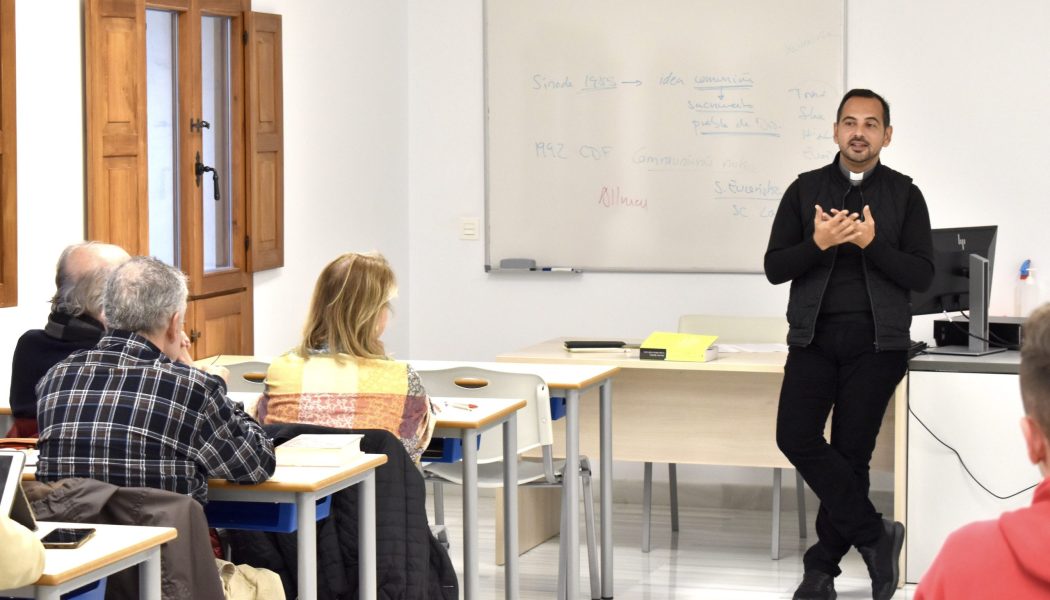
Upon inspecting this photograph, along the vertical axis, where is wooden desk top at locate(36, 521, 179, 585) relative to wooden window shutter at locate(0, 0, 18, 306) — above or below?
below

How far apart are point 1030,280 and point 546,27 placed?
2409 millimetres

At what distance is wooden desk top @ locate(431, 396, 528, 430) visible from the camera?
3.45 meters

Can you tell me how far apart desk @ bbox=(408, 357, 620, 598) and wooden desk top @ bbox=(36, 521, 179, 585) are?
1722 millimetres

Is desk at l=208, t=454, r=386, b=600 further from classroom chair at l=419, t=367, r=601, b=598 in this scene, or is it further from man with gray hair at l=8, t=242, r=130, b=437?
classroom chair at l=419, t=367, r=601, b=598

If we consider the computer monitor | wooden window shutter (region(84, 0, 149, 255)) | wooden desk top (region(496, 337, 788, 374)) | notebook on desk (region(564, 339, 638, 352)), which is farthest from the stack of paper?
the computer monitor

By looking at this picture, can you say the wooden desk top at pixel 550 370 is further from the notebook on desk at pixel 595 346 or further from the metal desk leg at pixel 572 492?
the notebook on desk at pixel 595 346

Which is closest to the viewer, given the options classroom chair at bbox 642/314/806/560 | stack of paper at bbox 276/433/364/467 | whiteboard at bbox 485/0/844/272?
stack of paper at bbox 276/433/364/467

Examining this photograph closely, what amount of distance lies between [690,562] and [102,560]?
3251 mm

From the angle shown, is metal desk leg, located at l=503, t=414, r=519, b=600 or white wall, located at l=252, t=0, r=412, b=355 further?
white wall, located at l=252, t=0, r=412, b=355

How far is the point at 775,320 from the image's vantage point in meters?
5.50

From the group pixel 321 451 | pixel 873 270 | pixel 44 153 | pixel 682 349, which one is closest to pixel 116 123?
pixel 44 153

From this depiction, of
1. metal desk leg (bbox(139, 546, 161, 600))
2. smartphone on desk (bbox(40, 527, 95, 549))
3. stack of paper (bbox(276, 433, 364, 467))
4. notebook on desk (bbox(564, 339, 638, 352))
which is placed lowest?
metal desk leg (bbox(139, 546, 161, 600))

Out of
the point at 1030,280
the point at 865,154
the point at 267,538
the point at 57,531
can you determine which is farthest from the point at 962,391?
the point at 57,531

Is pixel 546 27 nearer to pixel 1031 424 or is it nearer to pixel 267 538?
pixel 267 538
